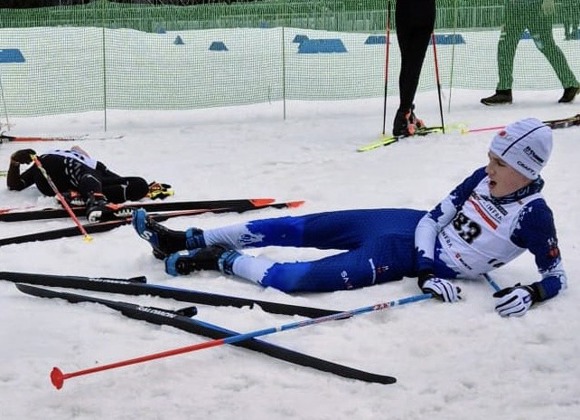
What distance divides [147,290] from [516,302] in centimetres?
163

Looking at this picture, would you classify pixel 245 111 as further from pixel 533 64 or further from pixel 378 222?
pixel 378 222

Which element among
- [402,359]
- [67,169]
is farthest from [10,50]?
[402,359]

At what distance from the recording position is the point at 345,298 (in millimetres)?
3410

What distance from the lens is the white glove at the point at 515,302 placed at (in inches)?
123

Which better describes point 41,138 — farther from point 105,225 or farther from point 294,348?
point 294,348

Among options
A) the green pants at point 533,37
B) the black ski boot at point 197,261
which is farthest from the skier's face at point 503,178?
the green pants at point 533,37

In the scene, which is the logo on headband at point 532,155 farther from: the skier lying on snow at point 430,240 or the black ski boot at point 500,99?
the black ski boot at point 500,99

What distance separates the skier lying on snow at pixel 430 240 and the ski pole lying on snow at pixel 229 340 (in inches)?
9.3

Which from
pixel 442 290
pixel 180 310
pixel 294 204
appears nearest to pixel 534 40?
pixel 294 204

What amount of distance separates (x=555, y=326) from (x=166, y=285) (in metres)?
1.77

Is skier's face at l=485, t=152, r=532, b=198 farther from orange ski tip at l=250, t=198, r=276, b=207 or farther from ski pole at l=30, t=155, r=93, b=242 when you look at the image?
ski pole at l=30, t=155, r=93, b=242

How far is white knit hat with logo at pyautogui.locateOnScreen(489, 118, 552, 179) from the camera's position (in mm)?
3199

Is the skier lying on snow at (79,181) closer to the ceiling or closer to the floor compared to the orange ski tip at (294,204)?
closer to the ceiling

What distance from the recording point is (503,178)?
3283 mm
